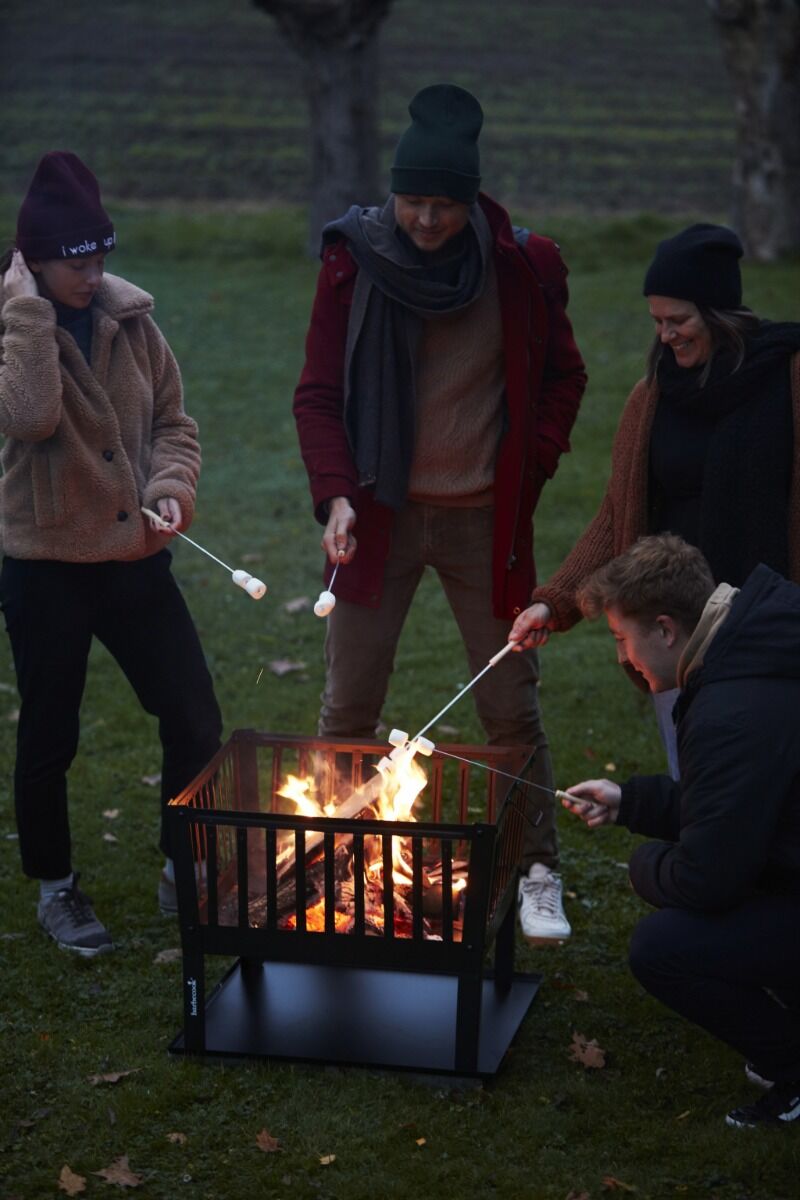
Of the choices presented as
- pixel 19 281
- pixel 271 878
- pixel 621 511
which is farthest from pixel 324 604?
pixel 19 281

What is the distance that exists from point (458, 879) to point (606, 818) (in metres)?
0.65

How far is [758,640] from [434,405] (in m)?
1.42

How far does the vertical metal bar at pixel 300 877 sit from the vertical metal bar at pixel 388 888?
0.66ft

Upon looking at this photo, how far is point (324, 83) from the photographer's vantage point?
15.3 metres

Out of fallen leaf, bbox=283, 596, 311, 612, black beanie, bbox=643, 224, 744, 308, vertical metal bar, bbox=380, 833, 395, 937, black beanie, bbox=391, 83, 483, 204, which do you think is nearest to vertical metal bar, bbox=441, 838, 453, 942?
vertical metal bar, bbox=380, 833, 395, 937

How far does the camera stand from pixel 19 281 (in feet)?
14.4

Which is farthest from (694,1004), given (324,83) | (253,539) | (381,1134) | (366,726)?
(324,83)

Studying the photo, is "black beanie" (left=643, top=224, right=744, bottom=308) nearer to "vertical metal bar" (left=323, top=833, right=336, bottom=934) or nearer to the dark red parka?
the dark red parka

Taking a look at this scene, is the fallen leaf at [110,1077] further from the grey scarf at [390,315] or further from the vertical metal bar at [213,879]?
the grey scarf at [390,315]

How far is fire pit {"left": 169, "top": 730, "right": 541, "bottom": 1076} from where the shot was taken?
3955 mm

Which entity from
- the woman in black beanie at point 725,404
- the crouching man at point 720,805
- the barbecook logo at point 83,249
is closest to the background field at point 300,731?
the crouching man at point 720,805

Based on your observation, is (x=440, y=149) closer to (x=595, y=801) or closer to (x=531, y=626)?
(x=531, y=626)

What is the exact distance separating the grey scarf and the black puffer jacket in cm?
128

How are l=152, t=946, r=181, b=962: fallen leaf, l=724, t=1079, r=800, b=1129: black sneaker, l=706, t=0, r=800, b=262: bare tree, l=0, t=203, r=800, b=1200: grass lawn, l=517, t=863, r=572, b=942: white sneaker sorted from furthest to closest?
l=706, t=0, r=800, b=262: bare tree → l=517, t=863, r=572, b=942: white sneaker → l=152, t=946, r=181, b=962: fallen leaf → l=724, t=1079, r=800, b=1129: black sneaker → l=0, t=203, r=800, b=1200: grass lawn
